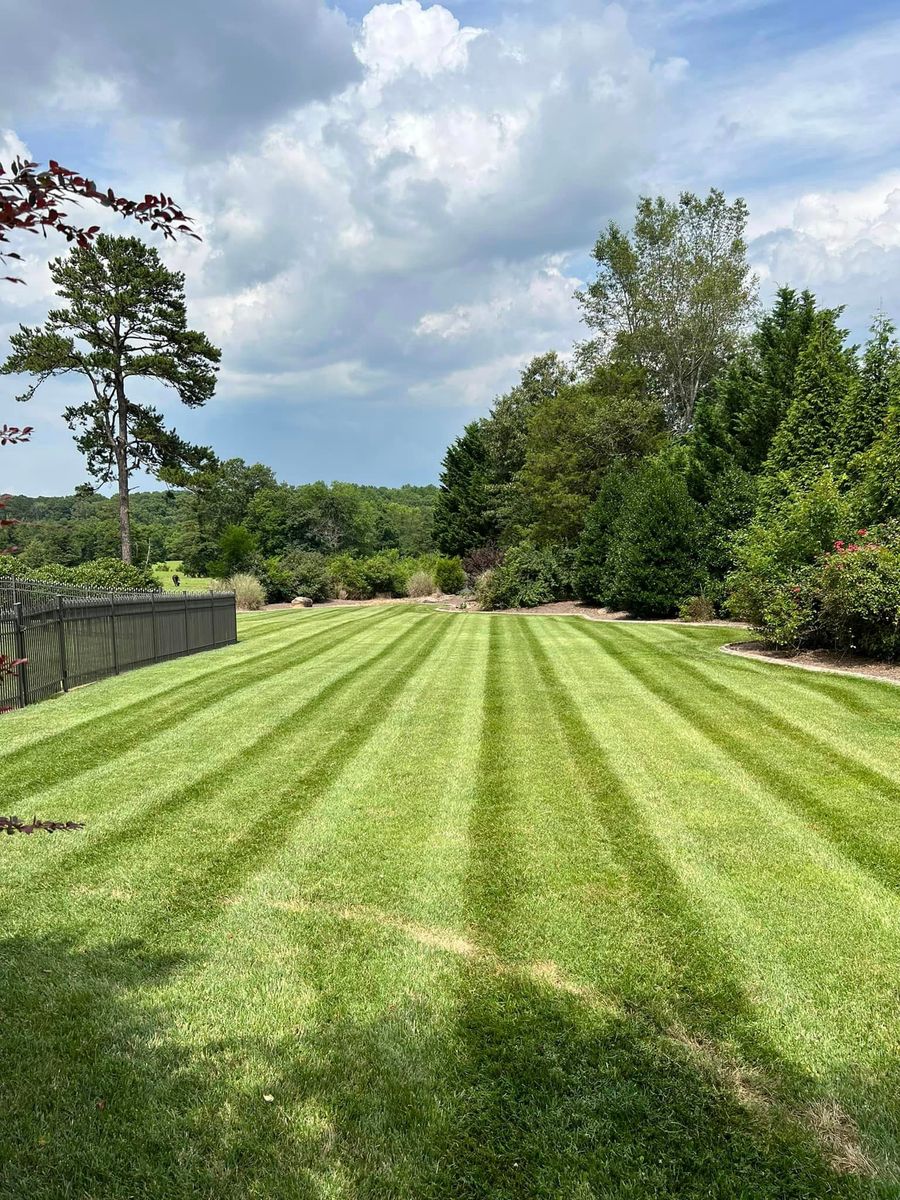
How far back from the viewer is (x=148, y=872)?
13.4 ft

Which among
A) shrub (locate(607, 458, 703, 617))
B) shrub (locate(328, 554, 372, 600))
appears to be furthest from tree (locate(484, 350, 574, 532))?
shrub (locate(607, 458, 703, 617))

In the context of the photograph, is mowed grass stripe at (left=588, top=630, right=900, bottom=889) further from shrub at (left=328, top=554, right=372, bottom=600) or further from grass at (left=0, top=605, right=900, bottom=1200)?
shrub at (left=328, top=554, right=372, bottom=600)

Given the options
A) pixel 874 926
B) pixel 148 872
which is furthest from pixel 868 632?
pixel 148 872

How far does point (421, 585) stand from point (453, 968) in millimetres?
32784

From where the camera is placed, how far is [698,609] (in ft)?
59.8

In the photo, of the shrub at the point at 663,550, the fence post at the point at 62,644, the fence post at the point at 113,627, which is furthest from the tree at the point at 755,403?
the fence post at the point at 62,644

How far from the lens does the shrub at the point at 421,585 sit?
3578 cm

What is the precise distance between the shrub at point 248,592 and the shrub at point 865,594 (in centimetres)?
2548

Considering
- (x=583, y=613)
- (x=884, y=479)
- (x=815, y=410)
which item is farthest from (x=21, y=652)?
(x=583, y=613)

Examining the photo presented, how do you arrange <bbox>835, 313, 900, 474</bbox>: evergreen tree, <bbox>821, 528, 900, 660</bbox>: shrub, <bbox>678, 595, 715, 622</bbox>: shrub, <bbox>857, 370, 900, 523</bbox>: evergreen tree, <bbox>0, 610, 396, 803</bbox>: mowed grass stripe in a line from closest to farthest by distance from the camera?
<bbox>0, 610, 396, 803</bbox>: mowed grass stripe → <bbox>821, 528, 900, 660</bbox>: shrub → <bbox>857, 370, 900, 523</bbox>: evergreen tree → <bbox>835, 313, 900, 474</bbox>: evergreen tree → <bbox>678, 595, 715, 622</bbox>: shrub

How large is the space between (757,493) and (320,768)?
15840 millimetres

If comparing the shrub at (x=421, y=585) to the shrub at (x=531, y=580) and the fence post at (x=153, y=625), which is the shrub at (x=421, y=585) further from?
the fence post at (x=153, y=625)

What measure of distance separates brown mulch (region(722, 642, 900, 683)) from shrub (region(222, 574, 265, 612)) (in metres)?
23.6

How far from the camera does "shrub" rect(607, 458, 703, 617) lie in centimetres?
1889
